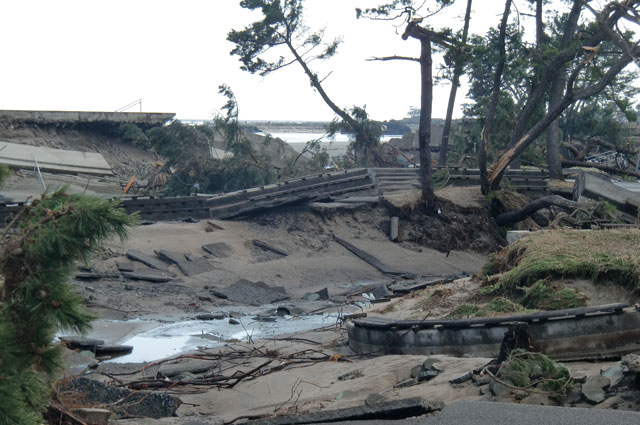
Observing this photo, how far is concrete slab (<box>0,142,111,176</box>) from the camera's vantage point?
2419 centimetres

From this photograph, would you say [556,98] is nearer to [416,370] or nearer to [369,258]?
[369,258]

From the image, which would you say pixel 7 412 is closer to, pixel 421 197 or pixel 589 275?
pixel 589 275

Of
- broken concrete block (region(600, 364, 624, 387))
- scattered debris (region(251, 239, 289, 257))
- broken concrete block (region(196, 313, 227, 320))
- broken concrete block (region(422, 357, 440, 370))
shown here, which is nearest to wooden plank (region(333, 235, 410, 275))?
scattered debris (region(251, 239, 289, 257))

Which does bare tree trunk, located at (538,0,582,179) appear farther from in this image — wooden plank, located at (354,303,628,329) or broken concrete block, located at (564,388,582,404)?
broken concrete block, located at (564,388,582,404)

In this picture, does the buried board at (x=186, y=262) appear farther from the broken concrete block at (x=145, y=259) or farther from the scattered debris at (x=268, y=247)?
the scattered debris at (x=268, y=247)

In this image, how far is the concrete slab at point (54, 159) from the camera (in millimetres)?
24188

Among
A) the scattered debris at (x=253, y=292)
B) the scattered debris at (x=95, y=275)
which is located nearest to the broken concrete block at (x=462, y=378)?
the scattered debris at (x=253, y=292)

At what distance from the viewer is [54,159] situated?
2534 cm

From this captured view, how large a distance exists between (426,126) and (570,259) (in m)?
12.9

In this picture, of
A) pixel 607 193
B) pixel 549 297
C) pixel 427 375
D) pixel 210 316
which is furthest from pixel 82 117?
pixel 427 375

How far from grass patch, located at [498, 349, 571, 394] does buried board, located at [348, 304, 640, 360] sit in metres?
1.35

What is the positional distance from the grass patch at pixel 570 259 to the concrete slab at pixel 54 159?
1778 centimetres

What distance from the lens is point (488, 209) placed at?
21.9 metres

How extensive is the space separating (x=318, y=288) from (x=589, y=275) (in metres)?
8.27
